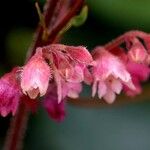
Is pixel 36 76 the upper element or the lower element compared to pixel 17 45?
upper

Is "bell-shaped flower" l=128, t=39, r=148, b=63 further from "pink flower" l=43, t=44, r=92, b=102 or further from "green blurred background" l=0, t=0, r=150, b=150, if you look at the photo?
"green blurred background" l=0, t=0, r=150, b=150

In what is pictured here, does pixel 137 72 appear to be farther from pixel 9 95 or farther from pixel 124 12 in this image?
pixel 124 12

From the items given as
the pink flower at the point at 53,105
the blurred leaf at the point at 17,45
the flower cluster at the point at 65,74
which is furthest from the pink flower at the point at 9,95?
the blurred leaf at the point at 17,45

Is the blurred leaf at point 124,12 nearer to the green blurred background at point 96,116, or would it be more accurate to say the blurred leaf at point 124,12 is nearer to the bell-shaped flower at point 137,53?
the green blurred background at point 96,116

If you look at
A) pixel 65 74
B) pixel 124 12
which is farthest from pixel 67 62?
pixel 124 12

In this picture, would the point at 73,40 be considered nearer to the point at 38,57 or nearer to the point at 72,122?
the point at 72,122

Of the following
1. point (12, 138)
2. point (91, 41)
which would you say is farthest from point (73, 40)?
point (12, 138)

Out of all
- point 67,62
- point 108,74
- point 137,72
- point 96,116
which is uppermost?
point 67,62
